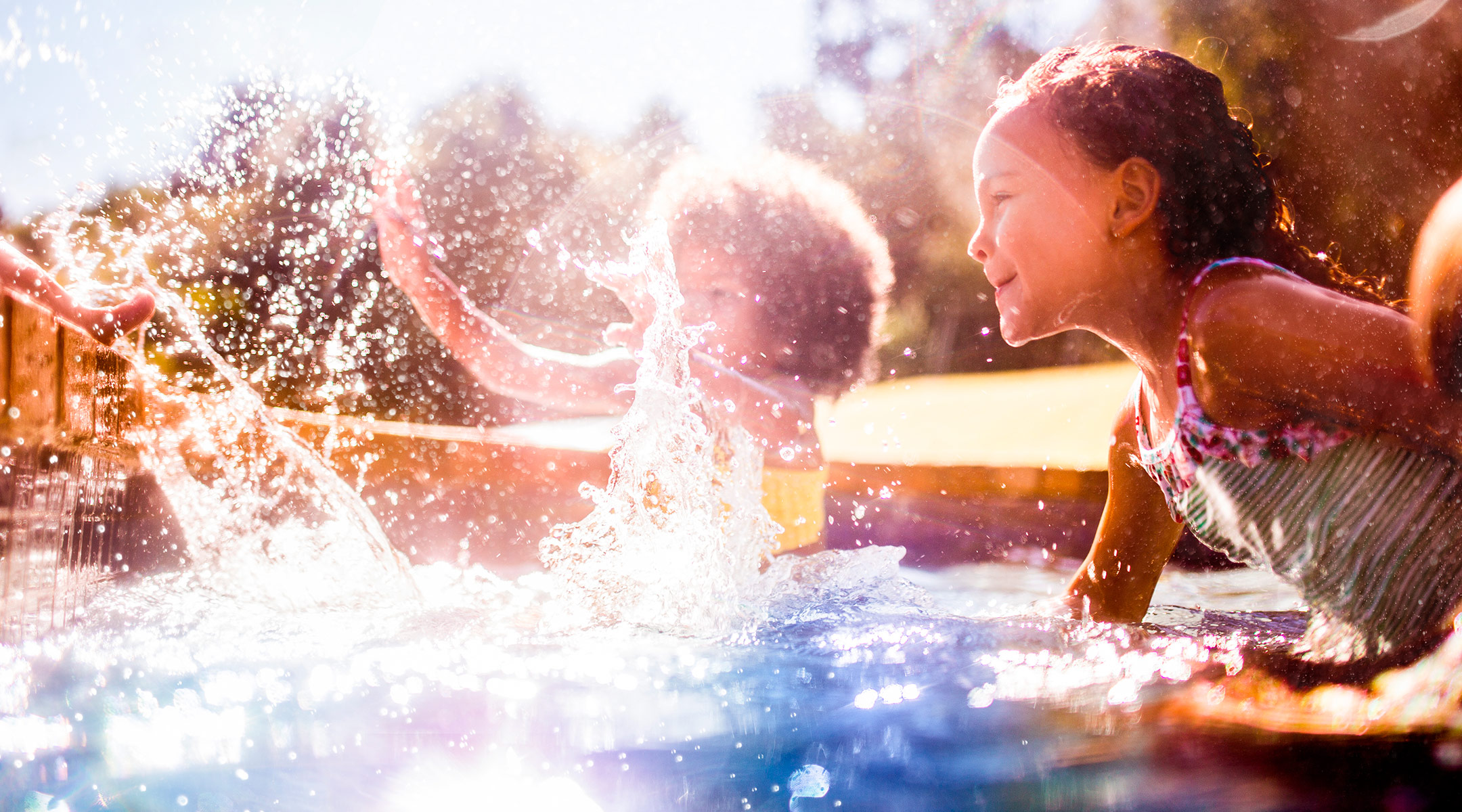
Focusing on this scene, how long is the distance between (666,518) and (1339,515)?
0.73 m

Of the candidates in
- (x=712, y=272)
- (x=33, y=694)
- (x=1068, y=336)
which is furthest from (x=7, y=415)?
(x=1068, y=336)

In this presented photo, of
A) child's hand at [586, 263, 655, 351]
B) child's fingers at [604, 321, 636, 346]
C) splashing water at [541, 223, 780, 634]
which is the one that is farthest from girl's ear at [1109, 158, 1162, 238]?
child's fingers at [604, 321, 636, 346]

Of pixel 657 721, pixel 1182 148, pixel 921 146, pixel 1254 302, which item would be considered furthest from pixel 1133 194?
pixel 921 146

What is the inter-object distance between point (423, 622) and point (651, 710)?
39cm

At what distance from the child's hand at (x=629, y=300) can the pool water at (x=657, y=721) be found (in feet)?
2.19

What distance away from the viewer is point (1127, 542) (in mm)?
1004

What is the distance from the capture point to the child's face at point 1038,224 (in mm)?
784

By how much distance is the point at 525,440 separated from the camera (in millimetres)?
1748

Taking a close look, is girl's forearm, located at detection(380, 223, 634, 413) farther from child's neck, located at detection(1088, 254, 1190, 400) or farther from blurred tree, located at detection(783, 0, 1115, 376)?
child's neck, located at detection(1088, 254, 1190, 400)

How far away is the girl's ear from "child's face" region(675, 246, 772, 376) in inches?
33.6

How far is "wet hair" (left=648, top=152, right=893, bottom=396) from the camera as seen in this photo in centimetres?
162

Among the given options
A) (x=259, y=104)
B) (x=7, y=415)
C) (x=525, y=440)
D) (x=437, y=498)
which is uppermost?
(x=259, y=104)

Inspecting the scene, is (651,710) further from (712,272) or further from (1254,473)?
(712,272)

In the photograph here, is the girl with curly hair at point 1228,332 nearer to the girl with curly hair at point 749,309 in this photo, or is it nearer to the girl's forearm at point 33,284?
the girl with curly hair at point 749,309
